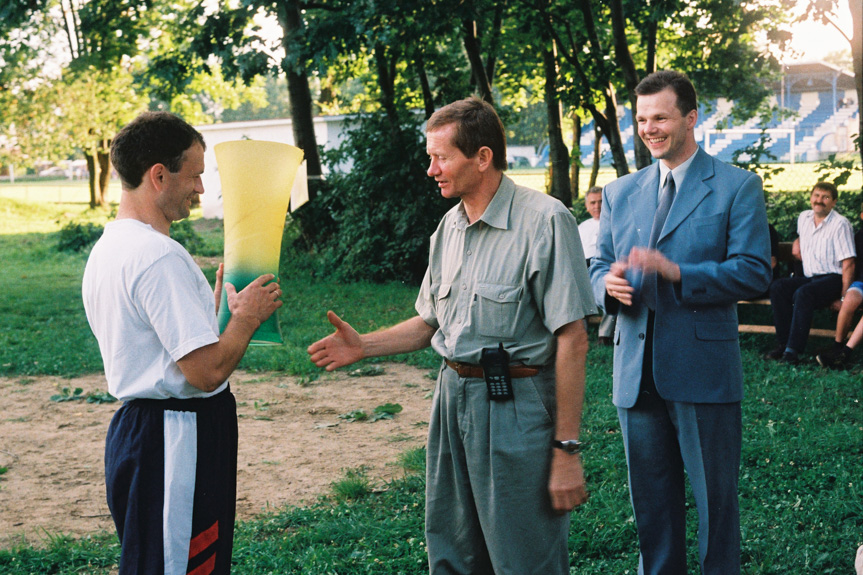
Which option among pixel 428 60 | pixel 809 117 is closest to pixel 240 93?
pixel 428 60

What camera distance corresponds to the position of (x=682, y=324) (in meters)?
3.22

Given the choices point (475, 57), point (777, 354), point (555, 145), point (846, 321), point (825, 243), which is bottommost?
point (777, 354)

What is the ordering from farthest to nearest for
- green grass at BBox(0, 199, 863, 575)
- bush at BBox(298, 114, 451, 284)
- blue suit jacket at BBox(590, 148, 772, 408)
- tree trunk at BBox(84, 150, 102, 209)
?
tree trunk at BBox(84, 150, 102, 209), bush at BBox(298, 114, 451, 284), green grass at BBox(0, 199, 863, 575), blue suit jacket at BBox(590, 148, 772, 408)

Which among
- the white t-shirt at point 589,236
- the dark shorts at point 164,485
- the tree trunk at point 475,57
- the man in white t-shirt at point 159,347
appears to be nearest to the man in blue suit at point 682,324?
the man in white t-shirt at point 159,347

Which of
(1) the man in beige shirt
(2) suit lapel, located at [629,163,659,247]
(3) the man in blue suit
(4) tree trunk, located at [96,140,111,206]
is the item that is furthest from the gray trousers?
(4) tree trunk, located at [96,140,111,206]

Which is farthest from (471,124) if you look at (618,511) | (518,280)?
(618,511)

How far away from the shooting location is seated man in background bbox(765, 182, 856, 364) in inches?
324

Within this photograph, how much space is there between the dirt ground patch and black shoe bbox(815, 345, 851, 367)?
3687 mm

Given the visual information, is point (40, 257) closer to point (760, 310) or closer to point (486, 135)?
point (760, 310)

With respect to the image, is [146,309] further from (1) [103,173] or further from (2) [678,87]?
(1) [103,173]

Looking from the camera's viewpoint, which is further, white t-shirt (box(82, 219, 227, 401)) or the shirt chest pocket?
the shirt chest pocket

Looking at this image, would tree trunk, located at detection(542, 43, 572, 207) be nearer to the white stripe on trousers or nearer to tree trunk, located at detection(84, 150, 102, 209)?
the white stripe on trousers

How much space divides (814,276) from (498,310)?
6.91m

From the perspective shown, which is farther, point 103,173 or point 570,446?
point 103,173
